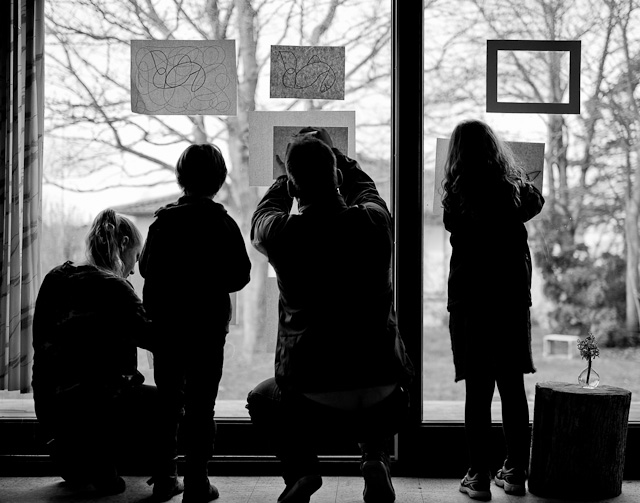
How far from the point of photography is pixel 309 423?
2203mm

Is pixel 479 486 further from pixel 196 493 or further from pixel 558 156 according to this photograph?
pixel 558 156

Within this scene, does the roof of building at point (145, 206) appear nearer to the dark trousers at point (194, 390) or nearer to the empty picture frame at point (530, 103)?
the dark trousers at point (194, 390)

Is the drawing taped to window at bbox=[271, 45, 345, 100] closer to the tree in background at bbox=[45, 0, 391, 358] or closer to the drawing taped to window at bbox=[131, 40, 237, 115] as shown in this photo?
the tree in background at bbox=[45, 0, 391, 358]

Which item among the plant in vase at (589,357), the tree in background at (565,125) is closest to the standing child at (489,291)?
the plant in vase at (589,357)

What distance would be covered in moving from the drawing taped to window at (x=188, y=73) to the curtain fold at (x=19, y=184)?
42 centimetres

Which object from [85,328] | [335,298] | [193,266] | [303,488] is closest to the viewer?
[335,298]

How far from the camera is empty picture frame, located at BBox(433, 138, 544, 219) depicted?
2.96 m

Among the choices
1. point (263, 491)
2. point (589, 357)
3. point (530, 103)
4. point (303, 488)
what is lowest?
point (263, 491)

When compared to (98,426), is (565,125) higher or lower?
higher

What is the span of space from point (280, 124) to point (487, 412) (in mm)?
1312

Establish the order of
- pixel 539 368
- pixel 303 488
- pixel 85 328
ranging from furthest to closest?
1. pixel 539 368
2. pixel 85 328
3. pixel 303 488

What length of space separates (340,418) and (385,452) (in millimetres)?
340

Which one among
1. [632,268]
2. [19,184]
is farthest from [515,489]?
[19,184]

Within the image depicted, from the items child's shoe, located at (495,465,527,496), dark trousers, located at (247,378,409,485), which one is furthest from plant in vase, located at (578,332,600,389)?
dark trousers, located at (247,378,409,485)
